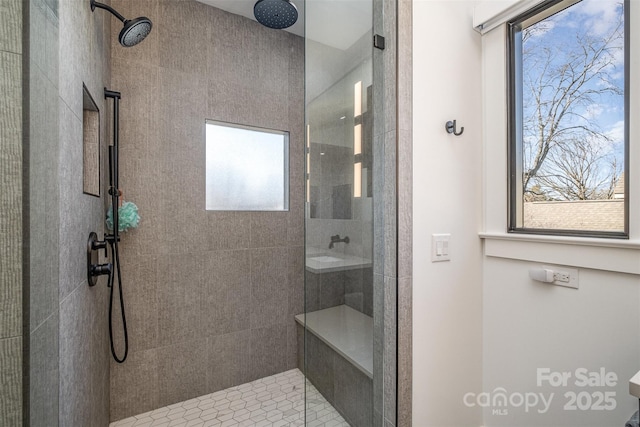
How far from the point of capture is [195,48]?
6.93 feet

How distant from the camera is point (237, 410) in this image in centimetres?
197

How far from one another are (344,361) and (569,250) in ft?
3.47

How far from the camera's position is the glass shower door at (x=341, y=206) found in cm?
127

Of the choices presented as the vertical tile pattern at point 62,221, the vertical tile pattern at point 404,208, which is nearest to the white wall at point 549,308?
the vertical tile pattern at point 404,208

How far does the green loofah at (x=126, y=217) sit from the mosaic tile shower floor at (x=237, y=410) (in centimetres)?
128

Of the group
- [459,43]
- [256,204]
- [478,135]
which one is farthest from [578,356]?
[256,204]

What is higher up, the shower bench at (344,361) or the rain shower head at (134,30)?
the rain shower head at (134,30)

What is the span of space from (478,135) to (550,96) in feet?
1.04

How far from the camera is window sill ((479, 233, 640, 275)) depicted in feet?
3.30

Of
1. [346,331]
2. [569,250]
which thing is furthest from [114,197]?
[569,250]

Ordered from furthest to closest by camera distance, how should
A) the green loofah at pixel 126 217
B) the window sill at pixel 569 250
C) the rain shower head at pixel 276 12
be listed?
1. the rain shower head at pixel 276 12
2. the green loofah at pixel 126 217
3. the window sill at pixel 569 250

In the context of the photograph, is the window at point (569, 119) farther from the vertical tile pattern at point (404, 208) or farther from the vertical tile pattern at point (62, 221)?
the vertical tile pattern at point (62, 221)

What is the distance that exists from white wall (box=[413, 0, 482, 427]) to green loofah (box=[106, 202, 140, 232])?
1688 millimetres

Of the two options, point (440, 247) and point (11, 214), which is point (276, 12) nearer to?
point (440, 247)
